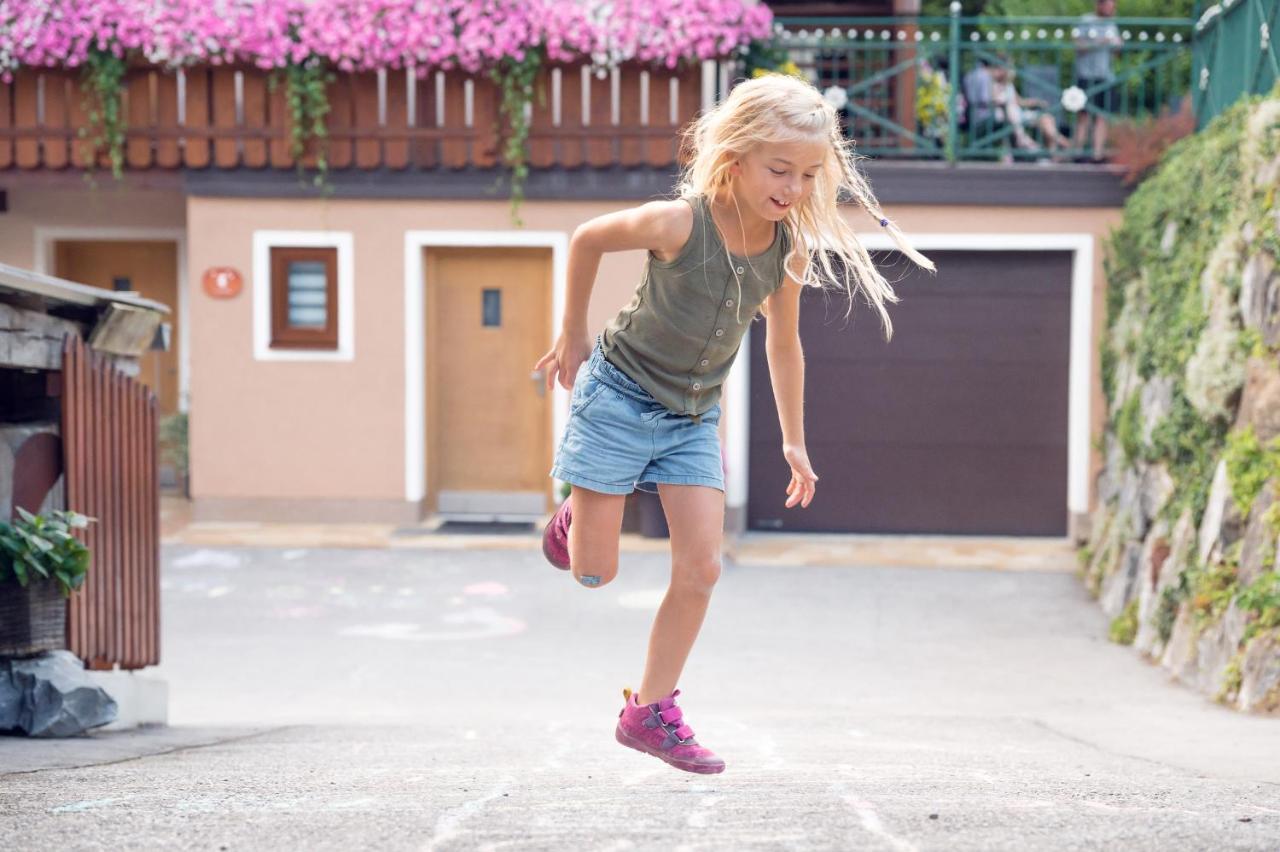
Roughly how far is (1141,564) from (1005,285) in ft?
11.8

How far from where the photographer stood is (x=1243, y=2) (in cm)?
991

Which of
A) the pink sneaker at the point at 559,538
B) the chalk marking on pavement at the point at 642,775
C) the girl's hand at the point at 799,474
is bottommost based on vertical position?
the chalk marking on pavement at the point at 642,775

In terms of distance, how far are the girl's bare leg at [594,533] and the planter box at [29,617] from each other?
8.19 ft

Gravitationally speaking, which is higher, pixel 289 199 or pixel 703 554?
pixel 289 199

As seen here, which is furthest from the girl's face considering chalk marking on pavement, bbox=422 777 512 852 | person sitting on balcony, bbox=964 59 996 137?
person sitting on balcony, bbox=964 59 996 137

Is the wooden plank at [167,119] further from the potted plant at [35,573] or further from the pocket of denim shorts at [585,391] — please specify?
the pocket of denim shorts at [585,391]

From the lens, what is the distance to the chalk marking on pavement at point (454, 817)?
2.87 metres

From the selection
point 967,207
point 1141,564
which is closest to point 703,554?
point 1141,564

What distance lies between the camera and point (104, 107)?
1198 centimetres

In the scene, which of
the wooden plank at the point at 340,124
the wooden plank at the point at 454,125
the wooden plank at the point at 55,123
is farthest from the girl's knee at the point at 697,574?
the wooden plank at the point at 55,123

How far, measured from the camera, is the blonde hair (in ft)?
11.8

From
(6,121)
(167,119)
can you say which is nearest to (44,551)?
(167,119)

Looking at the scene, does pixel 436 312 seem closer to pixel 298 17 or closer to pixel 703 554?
pixel 298 17

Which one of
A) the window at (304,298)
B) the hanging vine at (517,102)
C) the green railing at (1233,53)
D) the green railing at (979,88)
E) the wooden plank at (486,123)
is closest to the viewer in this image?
the green railing at (1233,53)
